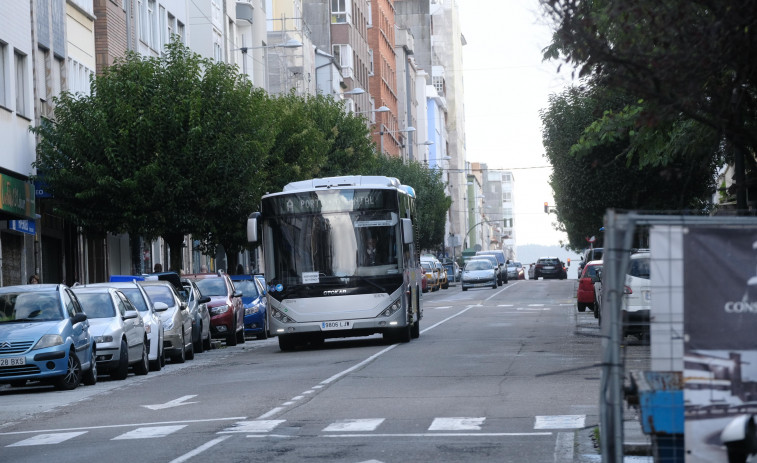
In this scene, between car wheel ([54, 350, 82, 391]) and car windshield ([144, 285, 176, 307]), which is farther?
car windshield ([144, 285, 176, 307])

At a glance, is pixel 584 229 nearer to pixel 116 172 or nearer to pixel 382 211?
pixel 116 172

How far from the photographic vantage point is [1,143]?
115ft

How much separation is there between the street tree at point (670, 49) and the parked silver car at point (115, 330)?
1406cm

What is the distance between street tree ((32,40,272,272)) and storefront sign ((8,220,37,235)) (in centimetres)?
138

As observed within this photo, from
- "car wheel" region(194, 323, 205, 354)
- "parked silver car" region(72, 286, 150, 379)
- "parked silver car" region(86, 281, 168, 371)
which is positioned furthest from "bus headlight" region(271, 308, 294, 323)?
"parked silver car" region(72, 286, 150, 379)

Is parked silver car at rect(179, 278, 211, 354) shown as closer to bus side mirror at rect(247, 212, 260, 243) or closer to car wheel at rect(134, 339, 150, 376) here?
bus side mirror at rect(247, 212, 260, 243)

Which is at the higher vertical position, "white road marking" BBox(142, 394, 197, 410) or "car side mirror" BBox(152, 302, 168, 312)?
"car side mirror" BBox(152, 302, 168, 312)

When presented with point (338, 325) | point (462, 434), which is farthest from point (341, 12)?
point (462, 434)

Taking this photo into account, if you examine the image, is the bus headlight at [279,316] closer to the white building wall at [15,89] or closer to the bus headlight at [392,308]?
the bus headlight at [392,308]

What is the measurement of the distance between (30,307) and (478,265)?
60.8m

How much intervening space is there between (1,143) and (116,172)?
16.5 ft

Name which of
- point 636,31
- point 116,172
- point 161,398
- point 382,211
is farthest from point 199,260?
point 636,31

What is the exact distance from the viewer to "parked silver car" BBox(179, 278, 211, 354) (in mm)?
30781

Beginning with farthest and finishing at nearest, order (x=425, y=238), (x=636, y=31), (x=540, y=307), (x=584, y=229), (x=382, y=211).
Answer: (x=425, y=238)
(x=584, y=229)
(x=540, y=307)
(x=382, y=211)
(x=636, y=31)
